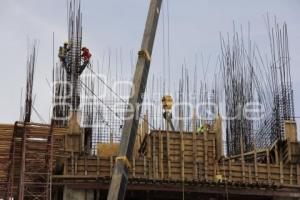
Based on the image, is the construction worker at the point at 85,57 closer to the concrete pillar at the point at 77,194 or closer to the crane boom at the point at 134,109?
the concrete pillar at the point at 77,194

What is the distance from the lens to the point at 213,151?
21688 millimetres

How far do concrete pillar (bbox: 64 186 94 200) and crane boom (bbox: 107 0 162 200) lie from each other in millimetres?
9418

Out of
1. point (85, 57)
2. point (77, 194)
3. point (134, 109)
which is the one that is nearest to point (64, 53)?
point (85, 57)

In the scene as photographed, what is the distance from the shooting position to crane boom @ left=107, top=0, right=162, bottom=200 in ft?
32.6

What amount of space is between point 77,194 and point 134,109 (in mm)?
9957

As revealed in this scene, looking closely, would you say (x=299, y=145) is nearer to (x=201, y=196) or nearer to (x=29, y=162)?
(x=201, y=196)

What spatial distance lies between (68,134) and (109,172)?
1795 millimetres

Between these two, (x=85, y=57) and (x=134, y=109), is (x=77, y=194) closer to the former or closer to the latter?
(x=85, y=57)

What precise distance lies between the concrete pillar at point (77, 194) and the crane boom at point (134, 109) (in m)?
9.42

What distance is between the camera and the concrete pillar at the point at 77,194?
65.7 ft

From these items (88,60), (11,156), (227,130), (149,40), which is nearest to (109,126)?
(88,60)

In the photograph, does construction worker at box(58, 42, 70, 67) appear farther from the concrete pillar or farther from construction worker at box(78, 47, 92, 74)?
the concrete pillar

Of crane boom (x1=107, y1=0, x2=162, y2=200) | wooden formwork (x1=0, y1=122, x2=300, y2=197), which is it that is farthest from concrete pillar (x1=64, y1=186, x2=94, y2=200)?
crane boom (x1=107, y1=0, x2=162, y2=200)

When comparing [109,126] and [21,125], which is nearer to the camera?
[21,125]
